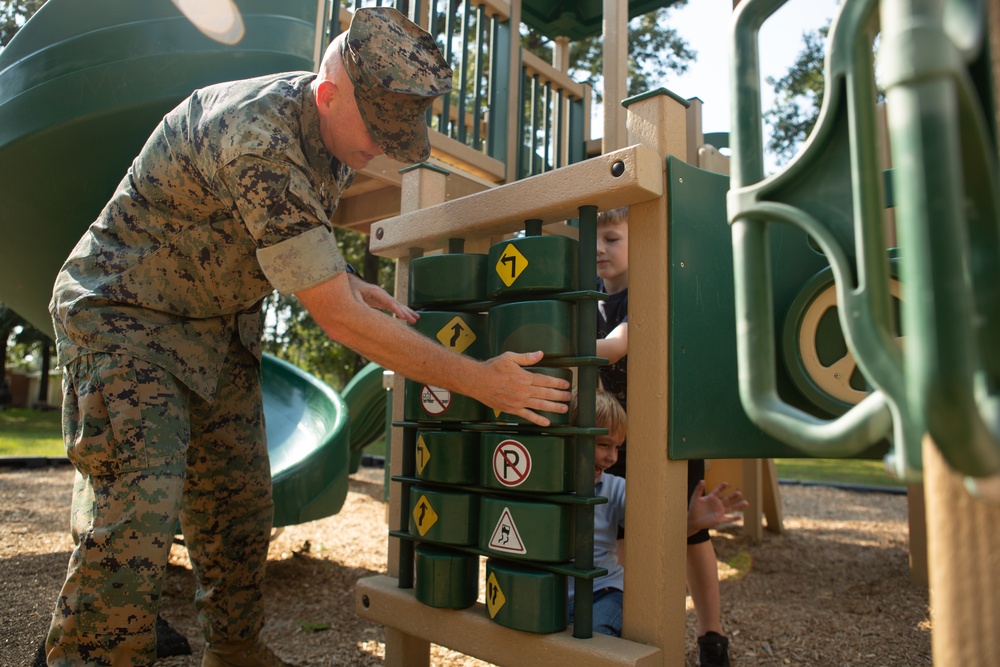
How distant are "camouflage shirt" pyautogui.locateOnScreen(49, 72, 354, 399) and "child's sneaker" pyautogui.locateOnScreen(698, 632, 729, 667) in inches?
59.6

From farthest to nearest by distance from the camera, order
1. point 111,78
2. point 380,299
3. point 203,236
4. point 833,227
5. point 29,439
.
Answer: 1. point 29,439
2. point 111,78
3. point 380,299
4. point 203,236
5. point 833,227

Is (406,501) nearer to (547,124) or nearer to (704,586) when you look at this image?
(704,586)

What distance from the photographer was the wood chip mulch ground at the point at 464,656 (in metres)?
2.32

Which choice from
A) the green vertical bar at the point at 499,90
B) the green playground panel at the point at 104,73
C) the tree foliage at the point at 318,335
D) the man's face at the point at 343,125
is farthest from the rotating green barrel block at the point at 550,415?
the tree foliage at the point at 318,335

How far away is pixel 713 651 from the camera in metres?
2.10

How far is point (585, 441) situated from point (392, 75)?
3.04ft

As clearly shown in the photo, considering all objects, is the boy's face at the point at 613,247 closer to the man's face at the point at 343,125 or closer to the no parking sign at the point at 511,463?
the man's face at the point at 343,125

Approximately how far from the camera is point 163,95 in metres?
3.26

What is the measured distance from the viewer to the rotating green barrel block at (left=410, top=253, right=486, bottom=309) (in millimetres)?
1761

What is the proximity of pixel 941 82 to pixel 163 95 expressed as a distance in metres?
3.40

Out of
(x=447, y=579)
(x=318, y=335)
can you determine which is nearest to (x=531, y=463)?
(x=447, y=579)

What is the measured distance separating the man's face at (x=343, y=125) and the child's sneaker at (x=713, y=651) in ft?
5.41

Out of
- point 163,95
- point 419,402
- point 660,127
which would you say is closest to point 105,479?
point 419,402

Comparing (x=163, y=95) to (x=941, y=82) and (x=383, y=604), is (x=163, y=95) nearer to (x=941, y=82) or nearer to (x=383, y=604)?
(x=383, y=604)
